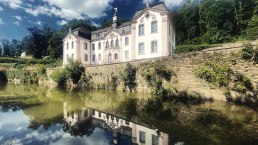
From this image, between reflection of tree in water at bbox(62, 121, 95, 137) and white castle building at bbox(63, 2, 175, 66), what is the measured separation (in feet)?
61.2

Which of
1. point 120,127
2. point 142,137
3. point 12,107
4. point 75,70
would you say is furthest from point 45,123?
point 75,70

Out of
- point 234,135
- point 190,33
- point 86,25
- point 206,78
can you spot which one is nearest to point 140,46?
point 206,78

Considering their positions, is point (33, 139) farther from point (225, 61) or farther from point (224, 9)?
point (224, 9)

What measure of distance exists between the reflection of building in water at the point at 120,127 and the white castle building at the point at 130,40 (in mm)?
17340

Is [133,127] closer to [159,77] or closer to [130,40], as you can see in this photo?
[159,77]

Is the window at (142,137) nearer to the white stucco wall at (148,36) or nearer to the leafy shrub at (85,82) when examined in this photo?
the leafy shrub at (85,82)

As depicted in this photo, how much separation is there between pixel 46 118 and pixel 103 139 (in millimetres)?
3542

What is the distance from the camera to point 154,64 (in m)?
15.9

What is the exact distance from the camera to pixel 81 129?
21.8ft

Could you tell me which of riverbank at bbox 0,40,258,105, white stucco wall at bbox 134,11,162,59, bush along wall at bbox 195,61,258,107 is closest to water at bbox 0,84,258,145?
bush along wall at bbox 195,61,258,107

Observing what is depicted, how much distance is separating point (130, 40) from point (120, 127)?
80.0 ft

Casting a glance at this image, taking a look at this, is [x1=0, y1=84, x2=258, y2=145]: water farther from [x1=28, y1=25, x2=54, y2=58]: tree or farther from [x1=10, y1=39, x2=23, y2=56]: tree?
[x1=10, y1=39, x2=23, y2=56]: tree

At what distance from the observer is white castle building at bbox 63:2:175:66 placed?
25.1 metres

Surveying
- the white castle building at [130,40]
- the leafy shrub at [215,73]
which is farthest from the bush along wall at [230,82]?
the white castle building at [130,40]
